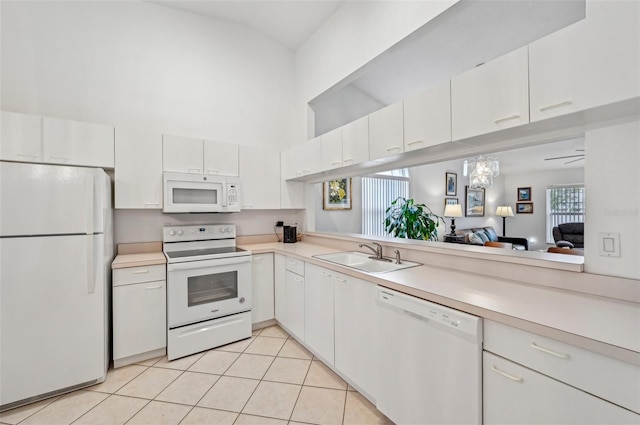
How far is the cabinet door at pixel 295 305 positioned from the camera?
2.41 m

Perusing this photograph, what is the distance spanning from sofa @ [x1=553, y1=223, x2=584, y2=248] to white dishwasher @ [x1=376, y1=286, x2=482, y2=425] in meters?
5.98

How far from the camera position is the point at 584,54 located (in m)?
1.08

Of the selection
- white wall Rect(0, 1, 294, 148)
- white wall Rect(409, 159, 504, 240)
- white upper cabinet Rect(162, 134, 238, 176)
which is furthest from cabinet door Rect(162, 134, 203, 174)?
white wall Rect(409, 159, 504, 240)

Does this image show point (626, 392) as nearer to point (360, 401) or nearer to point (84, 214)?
point (360, 401)

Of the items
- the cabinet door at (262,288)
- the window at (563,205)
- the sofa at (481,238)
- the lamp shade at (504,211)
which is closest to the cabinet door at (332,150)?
the cabinet door at (262,288)

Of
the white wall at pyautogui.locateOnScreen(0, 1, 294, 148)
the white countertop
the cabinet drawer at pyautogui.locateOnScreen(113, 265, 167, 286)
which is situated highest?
the white wall at pyautogui.locateOnScreen(0, 1, 294, 148)

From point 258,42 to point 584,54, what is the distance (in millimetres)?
3438

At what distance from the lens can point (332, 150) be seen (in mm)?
2633

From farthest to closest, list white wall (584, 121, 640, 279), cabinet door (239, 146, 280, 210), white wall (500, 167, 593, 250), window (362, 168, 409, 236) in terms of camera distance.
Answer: white wall (500, 167, 593, 250), window (362, 168, 409, 236), cabinet door (239, 146, 280, 210), white wall (584, 121, 640, 279)

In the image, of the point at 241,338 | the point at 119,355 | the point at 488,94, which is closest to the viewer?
the point at 488,94

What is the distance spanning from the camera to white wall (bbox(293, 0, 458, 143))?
6.43 feet

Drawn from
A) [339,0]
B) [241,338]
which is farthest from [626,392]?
[339,0]

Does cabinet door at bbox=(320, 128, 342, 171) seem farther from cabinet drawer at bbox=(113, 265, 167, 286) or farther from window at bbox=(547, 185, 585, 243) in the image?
window at bbox=(547, 185, 585, 243)

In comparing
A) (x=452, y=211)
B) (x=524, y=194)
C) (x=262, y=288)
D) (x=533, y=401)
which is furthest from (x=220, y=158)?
(x=524, y=194)
